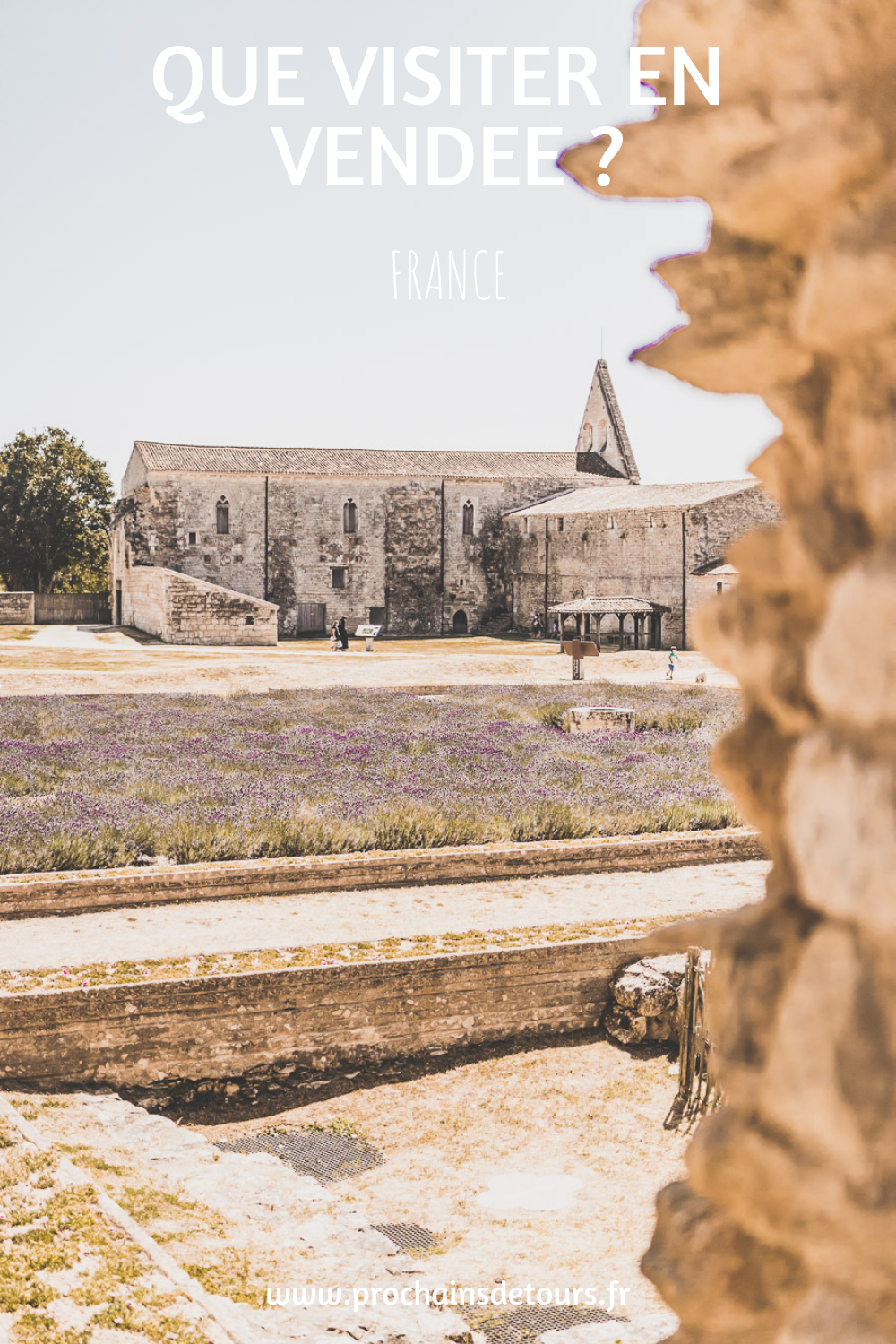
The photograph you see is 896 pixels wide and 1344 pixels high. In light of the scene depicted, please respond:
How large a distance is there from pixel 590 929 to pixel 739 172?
8.89 m

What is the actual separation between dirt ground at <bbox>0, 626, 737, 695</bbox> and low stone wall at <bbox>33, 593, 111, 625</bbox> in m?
8.57

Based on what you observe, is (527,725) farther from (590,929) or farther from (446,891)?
(590,929)

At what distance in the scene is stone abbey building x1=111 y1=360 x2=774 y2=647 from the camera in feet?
156

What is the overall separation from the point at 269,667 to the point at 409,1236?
28480 mm

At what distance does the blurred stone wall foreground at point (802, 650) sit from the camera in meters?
1.17

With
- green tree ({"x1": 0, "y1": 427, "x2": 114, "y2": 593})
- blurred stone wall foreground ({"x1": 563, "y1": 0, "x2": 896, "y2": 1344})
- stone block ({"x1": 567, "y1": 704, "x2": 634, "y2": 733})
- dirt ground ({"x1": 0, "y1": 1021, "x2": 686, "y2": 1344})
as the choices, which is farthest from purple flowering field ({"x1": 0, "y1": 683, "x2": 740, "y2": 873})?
green tree ({"x1": 0, "y1": 427, "x2": 114, "y2": 593})

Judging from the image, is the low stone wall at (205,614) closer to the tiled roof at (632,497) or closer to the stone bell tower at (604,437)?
the tiled roof at (632,497)

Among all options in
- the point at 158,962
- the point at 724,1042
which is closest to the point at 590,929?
the point at 158,962

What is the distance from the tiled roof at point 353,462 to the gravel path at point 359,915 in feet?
139

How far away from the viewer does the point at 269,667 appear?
34.0 metres

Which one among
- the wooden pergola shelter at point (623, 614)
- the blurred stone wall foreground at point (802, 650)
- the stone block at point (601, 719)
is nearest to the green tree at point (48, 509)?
the wooden pergola shelter at point (623, 614)

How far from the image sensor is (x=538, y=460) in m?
58.0

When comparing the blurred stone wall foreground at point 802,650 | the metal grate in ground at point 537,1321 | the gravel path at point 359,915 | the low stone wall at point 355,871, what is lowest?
the metal grate in ground at point 537,1321

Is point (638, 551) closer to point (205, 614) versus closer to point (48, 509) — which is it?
point (205, 614)
